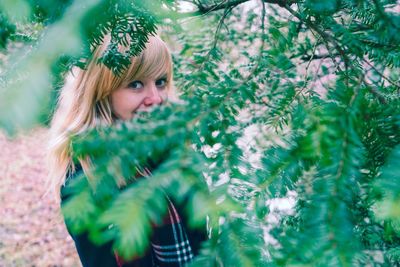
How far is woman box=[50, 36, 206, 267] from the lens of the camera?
1411mm

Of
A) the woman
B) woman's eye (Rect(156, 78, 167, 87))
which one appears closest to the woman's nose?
the woman

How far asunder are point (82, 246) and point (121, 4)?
3.02 feet

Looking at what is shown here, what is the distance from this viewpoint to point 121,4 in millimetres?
841

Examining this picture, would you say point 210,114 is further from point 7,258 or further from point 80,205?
point 7,258

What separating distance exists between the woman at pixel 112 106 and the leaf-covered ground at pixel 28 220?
7.93 ft

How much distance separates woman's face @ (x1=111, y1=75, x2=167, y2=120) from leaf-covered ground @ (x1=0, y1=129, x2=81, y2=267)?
2.54 metres

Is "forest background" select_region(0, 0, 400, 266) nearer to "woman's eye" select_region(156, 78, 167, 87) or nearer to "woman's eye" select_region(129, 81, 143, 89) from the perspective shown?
"woman's eye" select_region(129, 81, 143, 89)

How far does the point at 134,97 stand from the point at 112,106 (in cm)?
10

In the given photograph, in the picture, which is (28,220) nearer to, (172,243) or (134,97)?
(172,243)

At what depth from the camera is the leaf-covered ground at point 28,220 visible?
4691 millimetres

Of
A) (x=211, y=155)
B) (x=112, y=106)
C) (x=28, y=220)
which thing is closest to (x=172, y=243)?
(x=112, y=106)

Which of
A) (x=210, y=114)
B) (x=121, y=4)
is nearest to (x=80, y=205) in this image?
(x=210, y=114)

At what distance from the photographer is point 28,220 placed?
5.38 metres

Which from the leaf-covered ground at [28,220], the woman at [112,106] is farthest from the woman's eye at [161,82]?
the leaf-covered ground at [28,220]
